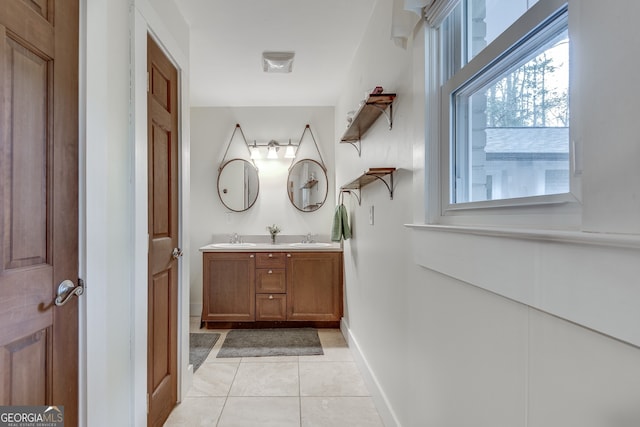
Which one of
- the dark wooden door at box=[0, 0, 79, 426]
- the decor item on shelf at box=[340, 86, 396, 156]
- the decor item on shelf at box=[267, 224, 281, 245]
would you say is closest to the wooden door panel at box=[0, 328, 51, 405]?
the dark wooden door at box=[0, 0, 79, 426]

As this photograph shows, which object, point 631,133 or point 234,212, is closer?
point 631,133

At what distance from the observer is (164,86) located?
6.18 ft

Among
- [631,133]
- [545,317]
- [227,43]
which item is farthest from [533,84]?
[227,43]

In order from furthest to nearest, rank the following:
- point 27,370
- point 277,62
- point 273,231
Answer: point 273,231
point 277,62
point 27,370

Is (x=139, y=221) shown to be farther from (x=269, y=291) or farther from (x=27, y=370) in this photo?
(x=269, y=291)

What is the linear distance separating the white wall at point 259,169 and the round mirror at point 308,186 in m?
0.06

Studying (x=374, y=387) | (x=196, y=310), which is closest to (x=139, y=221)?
(x=374, y=387)

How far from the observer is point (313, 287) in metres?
3.38

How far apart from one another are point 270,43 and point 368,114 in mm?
1092

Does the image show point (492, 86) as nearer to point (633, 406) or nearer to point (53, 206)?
point (633, 406)

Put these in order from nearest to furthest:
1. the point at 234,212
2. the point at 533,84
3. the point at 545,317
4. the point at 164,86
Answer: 1. the point at 545,317
2. the point at 533,84
3. the point at 164,86
4. the point at 234,212

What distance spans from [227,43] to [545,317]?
8.62ft

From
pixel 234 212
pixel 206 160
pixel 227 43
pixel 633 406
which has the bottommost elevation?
pixel 633 406

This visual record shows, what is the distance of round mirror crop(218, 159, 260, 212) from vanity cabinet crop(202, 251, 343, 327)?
2.43ft
